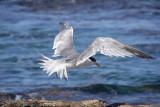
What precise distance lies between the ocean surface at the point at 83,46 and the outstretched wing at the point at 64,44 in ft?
4.13

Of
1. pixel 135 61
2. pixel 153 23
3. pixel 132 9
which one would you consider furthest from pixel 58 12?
pixel 135 61

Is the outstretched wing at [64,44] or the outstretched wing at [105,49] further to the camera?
the outstretched wing at [64,44]

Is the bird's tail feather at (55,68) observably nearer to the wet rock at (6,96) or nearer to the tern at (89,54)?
the tern at (89,54)

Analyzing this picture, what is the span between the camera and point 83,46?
1102 centimetres

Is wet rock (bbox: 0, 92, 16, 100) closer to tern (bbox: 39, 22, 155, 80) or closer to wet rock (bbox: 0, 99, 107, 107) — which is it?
tern (bbox: 39, 22, 155, 80)

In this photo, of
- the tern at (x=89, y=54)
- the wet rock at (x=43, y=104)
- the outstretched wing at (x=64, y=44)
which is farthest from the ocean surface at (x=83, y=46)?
the wet rock at (x=43, y=104)

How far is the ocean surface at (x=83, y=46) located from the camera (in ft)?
25.0

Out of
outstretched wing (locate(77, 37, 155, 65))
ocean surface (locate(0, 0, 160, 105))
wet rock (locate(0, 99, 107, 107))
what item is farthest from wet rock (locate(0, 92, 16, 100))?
outstretched wing (locate(77, 37, 155, 65))

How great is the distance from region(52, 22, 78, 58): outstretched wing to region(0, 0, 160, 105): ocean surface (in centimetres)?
126

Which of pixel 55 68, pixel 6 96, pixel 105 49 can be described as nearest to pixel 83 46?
pixel 6 96

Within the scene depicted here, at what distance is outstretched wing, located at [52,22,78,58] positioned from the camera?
20.8ft

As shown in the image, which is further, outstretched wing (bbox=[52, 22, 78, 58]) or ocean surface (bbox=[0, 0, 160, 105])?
ocean surface (bbox=[0, 0, 160, 105])

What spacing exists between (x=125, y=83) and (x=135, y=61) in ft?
5.54

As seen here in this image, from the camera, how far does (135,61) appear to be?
9633mm
